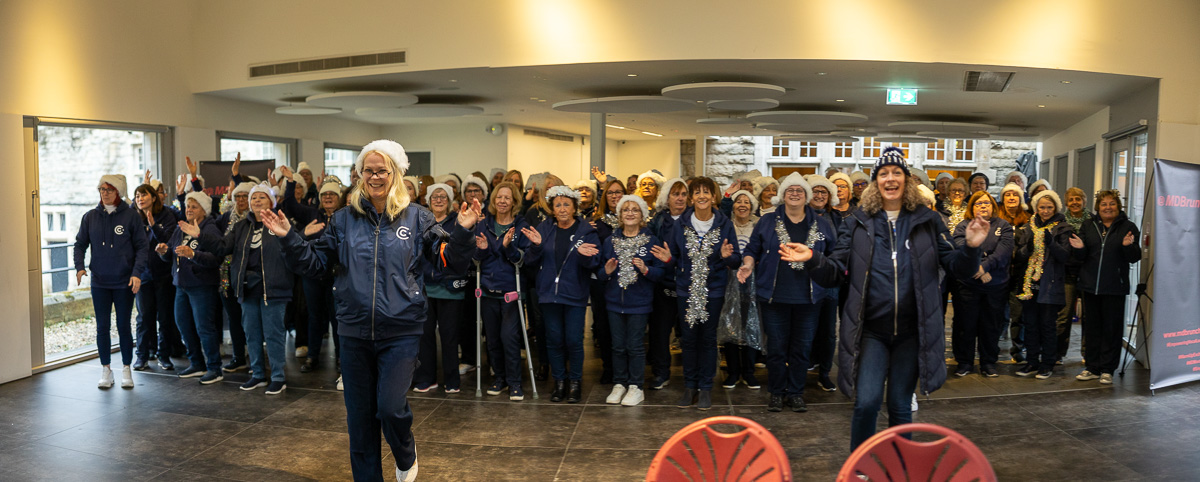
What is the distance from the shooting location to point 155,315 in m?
7.34

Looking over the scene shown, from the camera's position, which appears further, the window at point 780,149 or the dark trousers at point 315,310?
the window at point 780,149

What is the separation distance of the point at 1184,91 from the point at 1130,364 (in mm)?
2641

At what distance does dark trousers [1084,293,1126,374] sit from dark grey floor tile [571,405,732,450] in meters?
3.33

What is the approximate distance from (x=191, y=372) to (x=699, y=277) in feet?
14.9

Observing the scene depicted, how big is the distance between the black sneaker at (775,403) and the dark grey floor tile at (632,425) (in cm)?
30

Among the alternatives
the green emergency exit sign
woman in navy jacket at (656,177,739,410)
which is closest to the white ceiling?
the green emergency exit sign

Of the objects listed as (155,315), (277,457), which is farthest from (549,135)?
(277,457)

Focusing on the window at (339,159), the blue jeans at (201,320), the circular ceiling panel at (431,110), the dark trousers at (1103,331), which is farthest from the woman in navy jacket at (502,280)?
the window at (339,159)

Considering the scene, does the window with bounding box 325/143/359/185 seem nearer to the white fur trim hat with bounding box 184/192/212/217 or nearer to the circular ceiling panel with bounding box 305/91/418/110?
the circular ceiling panel with bounding box 305/91/418/110

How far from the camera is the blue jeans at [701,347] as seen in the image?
5836 millimetres

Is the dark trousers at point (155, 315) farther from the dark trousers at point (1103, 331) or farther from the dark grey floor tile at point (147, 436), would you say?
the dark trousers at point (1103, 331)

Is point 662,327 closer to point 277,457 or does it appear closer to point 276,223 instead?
point 277,457

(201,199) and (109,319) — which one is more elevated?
(201,199)

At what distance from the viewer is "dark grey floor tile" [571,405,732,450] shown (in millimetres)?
5203
